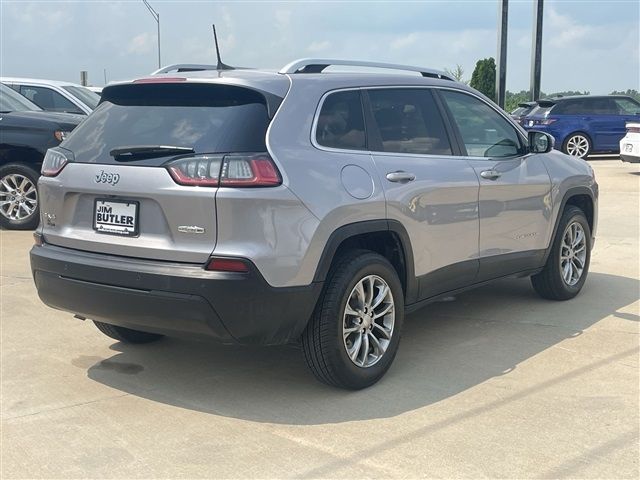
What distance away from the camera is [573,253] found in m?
6.39

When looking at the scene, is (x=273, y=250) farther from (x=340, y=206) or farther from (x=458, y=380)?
(x=458, y=380)

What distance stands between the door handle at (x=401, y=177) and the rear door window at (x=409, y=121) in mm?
165

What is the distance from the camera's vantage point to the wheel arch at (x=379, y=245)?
4.02 metres

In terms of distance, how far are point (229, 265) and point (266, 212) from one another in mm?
311

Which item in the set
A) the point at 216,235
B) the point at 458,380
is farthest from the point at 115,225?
the point at 458,380

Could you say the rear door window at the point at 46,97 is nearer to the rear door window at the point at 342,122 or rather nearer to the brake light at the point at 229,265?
the rear door window at the point at 342,122

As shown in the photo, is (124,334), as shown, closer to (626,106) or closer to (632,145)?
(632,145)

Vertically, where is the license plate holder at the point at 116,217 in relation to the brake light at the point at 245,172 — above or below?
below

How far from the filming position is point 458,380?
4488 mm

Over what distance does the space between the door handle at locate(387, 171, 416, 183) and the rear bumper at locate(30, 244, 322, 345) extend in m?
0.85

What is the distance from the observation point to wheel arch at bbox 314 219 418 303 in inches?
158

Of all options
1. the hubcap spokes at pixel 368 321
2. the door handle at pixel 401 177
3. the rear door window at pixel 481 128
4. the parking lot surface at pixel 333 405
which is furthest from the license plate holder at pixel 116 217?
the rear door window at pixel 481 128

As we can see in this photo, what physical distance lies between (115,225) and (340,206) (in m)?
1.17

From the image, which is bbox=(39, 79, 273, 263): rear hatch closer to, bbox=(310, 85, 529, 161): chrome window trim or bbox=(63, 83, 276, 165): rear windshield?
bbox=(63, 83, 276, 165): rear windshield
